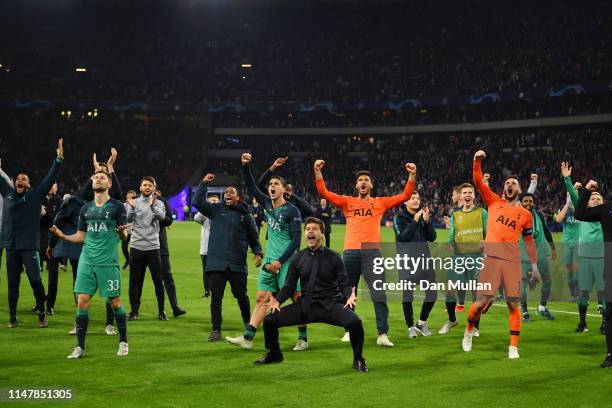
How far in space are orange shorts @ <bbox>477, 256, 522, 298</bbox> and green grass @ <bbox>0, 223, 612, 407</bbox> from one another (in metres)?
0.87

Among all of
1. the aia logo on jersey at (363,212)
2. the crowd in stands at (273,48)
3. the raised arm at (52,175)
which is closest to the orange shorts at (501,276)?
the aia logo on jersey at (363,212)

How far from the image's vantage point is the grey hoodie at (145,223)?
1233 centimetres

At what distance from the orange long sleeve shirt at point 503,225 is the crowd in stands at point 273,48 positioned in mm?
54976

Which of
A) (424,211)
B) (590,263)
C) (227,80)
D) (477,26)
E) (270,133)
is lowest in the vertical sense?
(590,263)

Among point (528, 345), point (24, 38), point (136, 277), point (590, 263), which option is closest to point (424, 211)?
point (528, 345)

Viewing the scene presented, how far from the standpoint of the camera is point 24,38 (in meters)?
70.1

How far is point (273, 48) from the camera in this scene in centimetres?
7512

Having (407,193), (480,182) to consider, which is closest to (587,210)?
(480,182)

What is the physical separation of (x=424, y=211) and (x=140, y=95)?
62.9m

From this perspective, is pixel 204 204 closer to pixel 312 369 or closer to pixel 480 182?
pixel 312 369

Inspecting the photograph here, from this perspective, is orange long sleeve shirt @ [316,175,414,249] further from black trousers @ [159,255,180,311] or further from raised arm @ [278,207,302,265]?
black trousers @ [159,255,180,311]

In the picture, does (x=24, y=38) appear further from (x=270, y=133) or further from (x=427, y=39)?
(x=427, y=39)

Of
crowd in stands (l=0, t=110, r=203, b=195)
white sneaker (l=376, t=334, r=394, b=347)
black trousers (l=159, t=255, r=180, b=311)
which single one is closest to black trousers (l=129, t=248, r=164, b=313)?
black trousers (l=159, t=255, r=180, b=311)

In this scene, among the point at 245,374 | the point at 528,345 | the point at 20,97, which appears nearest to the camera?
the point at 245,374
